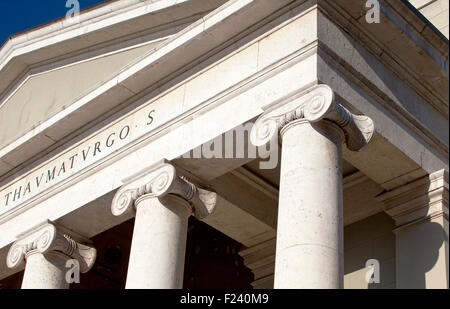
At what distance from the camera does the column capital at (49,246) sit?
27.0 m

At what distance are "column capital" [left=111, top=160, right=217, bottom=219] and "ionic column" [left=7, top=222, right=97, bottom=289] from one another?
8.55 feet

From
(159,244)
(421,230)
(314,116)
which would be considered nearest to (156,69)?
(159,244)

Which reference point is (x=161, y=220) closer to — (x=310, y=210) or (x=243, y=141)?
(x=243, y=141)

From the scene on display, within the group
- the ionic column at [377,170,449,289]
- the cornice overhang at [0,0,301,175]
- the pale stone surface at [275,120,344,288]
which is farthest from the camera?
the cornice overhang at [0,0,301,175]

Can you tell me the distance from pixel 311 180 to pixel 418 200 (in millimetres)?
4934

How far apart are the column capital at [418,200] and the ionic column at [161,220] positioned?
15.5 feet

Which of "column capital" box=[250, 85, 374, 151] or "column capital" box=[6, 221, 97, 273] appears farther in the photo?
"column capital" box=[6, 221, 97, 273]

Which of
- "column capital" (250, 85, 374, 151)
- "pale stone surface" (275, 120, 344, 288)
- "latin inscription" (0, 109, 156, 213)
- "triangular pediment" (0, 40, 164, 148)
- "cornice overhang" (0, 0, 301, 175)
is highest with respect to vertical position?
"triangular pediment" (0, 40, 164, 148)

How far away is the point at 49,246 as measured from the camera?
1054 inches

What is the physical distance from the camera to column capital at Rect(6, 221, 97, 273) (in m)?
27.0

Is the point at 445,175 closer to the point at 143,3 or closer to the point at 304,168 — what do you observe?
the point at 304,168

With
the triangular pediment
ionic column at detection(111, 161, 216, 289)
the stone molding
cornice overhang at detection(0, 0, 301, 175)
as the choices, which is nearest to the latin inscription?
cornice overhang at detection(0, 0, 301, 175)

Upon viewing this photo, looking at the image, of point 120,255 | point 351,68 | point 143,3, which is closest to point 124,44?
point 143,3

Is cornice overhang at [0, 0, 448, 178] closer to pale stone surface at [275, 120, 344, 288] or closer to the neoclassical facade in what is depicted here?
the neoclassical facade
